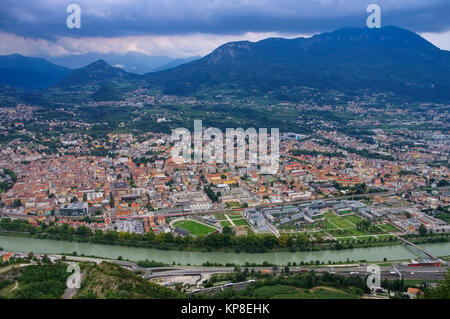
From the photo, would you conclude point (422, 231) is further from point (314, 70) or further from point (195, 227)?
point (314, 70)

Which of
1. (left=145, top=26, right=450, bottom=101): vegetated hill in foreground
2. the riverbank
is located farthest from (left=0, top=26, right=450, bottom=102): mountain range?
the riverbank

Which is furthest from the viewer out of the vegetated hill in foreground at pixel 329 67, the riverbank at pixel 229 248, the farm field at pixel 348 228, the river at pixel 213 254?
the vegetated hill in foreground at pixel 329 67

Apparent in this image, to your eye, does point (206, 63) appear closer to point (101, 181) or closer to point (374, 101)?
point (374, 101)

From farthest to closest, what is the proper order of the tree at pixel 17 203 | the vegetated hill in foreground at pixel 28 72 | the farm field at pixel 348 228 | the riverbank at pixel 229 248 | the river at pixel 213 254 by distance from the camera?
1. the vegetated hill in foreground at pixel 28 72
2. the tree at pixel 17 203
3. the farm field at pixel 348 228
4. the riverbank at pixel 229 248
5. the river at pixel 213 254

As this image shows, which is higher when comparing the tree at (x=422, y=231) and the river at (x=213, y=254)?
the tree at (x=422, y=231)

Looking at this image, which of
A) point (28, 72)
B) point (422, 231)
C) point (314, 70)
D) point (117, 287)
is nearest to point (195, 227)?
point (117, 287)

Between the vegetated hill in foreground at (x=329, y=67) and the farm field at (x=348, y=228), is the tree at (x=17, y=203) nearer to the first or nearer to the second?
the farm field at (x=348, y=228)

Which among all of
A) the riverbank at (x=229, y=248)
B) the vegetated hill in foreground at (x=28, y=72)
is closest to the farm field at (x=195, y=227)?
the riverbank at (x=229, y=248)

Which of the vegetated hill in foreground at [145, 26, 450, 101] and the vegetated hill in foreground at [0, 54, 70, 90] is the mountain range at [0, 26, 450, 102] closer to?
the vegetated hill in foreground at [145, 26, 450, 101]
